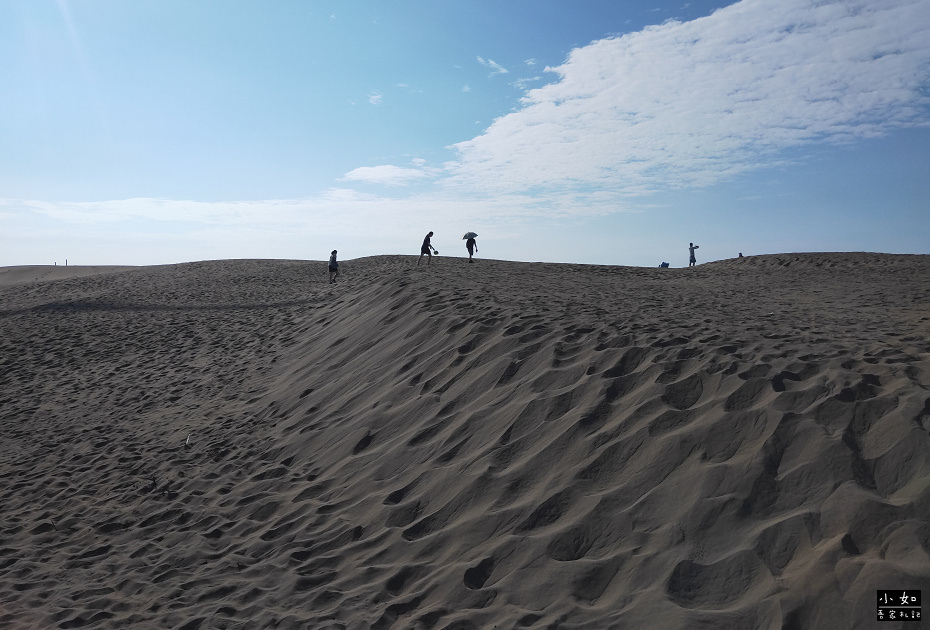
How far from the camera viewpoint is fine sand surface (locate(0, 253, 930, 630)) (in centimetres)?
358

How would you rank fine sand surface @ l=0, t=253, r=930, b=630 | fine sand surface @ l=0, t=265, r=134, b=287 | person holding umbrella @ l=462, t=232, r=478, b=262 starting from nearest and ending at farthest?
fine sand surface @ l=0, t=253, r=930, b=630 → person holding umbrella @ l=462, t=232, r=478, b=262 → fine sand surface @ l=0, t=265, r=134, b=287

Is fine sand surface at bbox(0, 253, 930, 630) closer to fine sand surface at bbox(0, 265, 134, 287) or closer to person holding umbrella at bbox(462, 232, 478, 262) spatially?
person holding umbrella at bbox(462, 232, 478, 262)

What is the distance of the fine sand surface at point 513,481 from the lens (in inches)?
141

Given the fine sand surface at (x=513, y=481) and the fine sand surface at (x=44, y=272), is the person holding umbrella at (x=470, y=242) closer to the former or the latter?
the fine sand surface at (x=513, y=481)

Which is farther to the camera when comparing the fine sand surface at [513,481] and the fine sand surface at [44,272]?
the fine sand surface at [44,272]

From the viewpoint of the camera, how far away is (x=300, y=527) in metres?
5.26

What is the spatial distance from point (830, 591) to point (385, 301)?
9183mm

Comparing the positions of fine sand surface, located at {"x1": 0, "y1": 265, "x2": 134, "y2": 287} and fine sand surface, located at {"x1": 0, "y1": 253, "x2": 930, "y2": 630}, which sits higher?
fine sand surface, located at {"x1": 0, "y1": 265, "x2": 134, "y2": 287}

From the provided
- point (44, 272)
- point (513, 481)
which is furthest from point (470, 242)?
point (44, 272)

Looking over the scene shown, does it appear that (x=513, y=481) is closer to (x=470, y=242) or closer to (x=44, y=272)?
(x=470, y=242)

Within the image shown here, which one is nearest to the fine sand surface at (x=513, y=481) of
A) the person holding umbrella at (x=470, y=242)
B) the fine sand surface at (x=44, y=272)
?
the person holding umbrella at (x=470, y=242)

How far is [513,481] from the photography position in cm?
484

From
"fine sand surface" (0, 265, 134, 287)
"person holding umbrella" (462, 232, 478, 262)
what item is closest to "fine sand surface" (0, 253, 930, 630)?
"person holding umbrella" (462, 232, 478, 262)

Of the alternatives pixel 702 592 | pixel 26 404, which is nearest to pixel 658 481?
pixel 702 592
